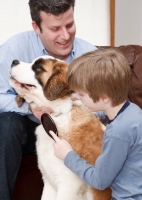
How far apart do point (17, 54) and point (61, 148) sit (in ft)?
2.32

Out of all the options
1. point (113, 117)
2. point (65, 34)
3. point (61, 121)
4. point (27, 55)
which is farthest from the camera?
point (27, 55)

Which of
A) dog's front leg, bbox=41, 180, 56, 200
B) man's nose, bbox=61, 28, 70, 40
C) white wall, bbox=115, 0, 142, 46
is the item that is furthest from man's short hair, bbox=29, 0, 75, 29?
white wall, bbox=115, 0, 142, 46

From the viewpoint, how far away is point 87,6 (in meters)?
2.72

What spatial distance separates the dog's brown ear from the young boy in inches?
7.9

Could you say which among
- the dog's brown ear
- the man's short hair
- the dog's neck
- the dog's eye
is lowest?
the dog's neck

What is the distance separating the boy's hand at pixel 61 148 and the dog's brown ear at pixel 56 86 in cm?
18

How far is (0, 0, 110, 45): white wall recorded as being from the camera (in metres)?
2.63

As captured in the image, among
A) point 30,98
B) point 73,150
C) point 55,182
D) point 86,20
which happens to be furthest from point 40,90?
point 86,20

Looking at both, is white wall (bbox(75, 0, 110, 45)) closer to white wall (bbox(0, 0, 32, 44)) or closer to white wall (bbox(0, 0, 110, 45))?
white wall (bbox(0, 0, 110, 45))

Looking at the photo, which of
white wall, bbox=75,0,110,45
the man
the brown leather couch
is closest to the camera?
the man

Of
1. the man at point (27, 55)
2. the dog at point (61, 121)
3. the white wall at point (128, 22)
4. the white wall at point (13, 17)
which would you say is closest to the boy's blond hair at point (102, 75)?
the dog at point (61, 121)

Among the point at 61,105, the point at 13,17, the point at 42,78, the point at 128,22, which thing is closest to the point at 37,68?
the point at 42,78

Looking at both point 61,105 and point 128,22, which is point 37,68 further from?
point 128,22

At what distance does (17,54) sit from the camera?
189cm
